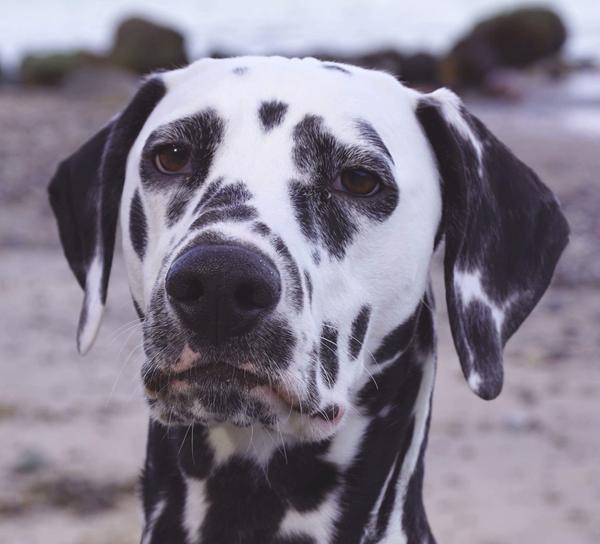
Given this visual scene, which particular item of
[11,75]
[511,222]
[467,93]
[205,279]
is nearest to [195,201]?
[205,279]

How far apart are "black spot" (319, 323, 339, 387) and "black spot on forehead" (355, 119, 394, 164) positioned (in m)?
0.52

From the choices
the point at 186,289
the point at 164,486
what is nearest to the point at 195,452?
the point at 164,486

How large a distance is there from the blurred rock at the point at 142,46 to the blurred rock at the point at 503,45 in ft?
23.2

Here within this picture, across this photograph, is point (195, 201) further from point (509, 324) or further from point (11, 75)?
point (11, 75)

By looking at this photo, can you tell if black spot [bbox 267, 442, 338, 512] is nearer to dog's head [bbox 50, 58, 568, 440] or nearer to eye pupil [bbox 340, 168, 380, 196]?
dog's head [bbox 50, 58, 568, 440]

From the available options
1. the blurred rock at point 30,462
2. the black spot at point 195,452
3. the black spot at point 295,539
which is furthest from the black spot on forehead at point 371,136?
the blurred rock at point 30,462

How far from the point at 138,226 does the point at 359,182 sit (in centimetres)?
63

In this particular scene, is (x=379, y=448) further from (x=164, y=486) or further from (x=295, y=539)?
(x=164, y=486)

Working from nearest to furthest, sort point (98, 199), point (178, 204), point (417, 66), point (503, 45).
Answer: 1. point (178, 204)
2. point (98, 199)
3. point (417, 66)
4. point (503, 45)

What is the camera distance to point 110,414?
255 inches

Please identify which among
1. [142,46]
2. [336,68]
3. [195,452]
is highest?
[336,68]

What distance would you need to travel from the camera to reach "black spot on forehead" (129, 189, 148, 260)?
311cm

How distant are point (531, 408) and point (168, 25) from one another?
2478cm

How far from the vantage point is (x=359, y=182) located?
305 centimetres
